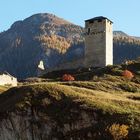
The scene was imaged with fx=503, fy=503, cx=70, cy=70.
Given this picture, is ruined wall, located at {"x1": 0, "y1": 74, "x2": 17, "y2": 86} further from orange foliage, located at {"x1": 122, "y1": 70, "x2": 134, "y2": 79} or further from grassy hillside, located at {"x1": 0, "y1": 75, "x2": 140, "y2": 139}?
grassy hillside, located at {"x1": 0, "y1": 75, "x2": 140, "y2": 139}

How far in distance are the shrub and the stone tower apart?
56.2 metres

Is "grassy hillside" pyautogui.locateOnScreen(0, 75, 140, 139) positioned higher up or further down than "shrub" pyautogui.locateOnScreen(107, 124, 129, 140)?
higher up

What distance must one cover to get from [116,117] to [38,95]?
1450 cm

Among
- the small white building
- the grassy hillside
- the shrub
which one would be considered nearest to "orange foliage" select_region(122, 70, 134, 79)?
the grassy hillside

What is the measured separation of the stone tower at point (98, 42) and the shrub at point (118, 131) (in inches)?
2213

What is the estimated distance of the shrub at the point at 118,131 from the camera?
57.9 m

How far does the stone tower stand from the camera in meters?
116

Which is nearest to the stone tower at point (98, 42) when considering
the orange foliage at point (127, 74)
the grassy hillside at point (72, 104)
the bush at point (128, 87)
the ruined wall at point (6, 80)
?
the orange foliage at point (127, 74)

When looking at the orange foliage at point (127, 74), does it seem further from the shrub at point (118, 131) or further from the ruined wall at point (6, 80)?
the shrub at point (118, 131)

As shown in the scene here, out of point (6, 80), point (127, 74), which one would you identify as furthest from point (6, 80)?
point (127, 74)

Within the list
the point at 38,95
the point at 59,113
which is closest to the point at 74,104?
the point at 59,113

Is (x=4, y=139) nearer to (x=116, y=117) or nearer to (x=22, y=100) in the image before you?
(x=22, y=100)

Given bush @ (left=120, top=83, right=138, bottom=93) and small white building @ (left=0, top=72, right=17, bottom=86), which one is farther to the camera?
small white building @ (left=0, top=72, right=17, bottom=86)

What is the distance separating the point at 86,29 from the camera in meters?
119
